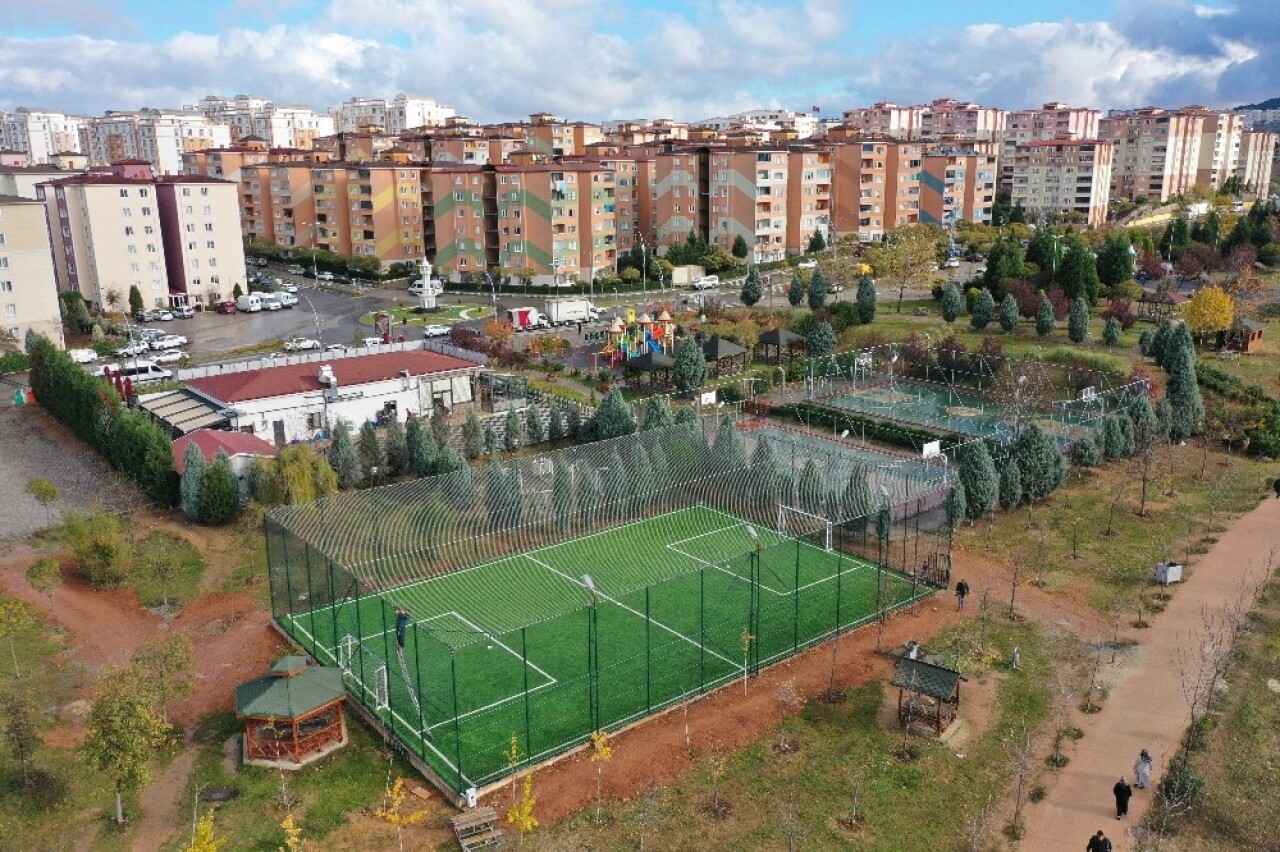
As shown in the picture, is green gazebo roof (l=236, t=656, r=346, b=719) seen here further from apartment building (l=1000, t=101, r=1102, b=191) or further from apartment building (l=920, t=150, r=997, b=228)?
apartment building (l=1000, t=101, r=1102, b=191)

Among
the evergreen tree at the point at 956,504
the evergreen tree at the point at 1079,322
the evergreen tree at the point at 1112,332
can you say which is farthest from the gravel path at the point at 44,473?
the evergreen tree at the point at 1112,332

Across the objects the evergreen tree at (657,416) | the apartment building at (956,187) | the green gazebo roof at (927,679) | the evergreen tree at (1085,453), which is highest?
the apartment building at (956,187)

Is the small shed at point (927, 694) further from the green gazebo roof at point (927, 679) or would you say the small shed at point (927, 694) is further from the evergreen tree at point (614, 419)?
the evergreen tree at point (614, 419)

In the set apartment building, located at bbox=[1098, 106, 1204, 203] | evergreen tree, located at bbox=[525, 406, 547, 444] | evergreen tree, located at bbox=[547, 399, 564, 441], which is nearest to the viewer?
evergreen tree, located at bbox=[525, 406, 547, 444]

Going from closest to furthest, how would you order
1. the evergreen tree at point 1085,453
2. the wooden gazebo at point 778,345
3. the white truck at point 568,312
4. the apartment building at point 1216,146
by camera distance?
the evergreen tree at point 1085,453 < the wooden gazebo at point 778,345 < the white truck at point 568,312 < the apartment building at point 1216,146

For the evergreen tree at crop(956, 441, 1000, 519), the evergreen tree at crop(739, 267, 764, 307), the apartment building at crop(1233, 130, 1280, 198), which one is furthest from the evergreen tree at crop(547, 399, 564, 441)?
the apartment building at crop(1233, 130, 1280, 198)

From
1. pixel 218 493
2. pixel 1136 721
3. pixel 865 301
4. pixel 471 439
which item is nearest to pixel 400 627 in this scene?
pixel 218 493
